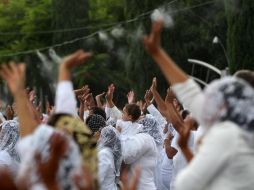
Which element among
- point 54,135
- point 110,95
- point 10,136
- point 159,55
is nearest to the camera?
point 54,135

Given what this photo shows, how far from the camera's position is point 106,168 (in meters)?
8.87

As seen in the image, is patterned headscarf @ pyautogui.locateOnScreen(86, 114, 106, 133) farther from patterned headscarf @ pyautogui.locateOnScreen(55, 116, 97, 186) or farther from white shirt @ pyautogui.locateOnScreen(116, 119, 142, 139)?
patterned headscarf @ pyautogui.locateOnScreen(55, 116, 97, 186)

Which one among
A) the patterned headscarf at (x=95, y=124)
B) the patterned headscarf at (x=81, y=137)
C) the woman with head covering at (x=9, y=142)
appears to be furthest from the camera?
the woman with head covering at (x=9, y=142)

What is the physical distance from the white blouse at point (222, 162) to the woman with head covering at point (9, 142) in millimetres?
5225

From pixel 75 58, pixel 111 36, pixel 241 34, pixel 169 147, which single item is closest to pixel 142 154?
pixel 169 147

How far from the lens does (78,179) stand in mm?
3717

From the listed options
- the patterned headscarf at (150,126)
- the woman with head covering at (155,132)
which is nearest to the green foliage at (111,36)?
the woman with head covering at (155,132)

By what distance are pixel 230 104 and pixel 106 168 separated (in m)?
4.57

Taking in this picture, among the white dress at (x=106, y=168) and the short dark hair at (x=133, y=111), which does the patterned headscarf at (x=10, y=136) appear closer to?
the white dress at (x=106, y=168)

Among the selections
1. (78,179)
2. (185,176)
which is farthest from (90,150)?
(78,179)

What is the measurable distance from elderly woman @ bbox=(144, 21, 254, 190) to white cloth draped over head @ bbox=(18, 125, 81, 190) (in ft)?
1.70

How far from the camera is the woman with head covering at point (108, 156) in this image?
8844 mm

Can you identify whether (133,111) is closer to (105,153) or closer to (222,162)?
(105,153)

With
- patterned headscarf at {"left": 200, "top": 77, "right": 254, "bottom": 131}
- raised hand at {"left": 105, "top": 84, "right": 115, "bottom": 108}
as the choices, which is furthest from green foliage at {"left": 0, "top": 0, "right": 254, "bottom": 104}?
patterned headscarf at {"left": 200, "top": 77, "right": 254, "bottom": 131}
